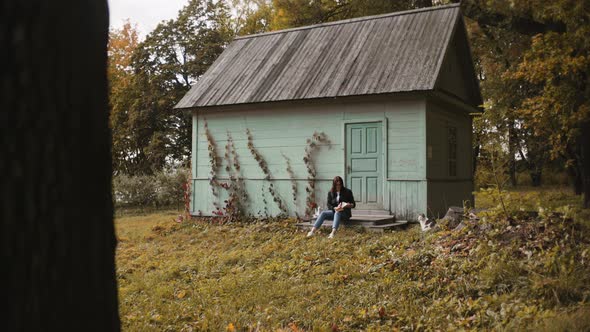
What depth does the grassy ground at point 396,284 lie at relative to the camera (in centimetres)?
529

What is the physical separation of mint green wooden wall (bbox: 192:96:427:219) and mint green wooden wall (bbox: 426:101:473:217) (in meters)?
0.43

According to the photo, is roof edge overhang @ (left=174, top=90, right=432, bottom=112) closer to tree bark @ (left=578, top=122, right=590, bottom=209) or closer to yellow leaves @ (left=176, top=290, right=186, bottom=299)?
tree bark @ (left=578, top=122, right=590, bottom=209)

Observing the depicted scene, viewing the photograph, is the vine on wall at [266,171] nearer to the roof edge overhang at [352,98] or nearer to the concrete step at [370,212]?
the roof edge overhang at [352,98]

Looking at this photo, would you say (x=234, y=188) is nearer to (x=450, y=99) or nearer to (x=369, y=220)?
(x=369, y=220)

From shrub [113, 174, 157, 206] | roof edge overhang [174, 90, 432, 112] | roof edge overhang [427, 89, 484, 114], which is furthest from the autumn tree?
roof edge overhang [427, 89, 484, 114]

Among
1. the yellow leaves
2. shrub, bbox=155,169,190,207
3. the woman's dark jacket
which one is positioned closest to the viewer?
the yellow leaves

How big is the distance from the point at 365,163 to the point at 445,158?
2.59 metres

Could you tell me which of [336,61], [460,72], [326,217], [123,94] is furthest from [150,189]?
[460,72]

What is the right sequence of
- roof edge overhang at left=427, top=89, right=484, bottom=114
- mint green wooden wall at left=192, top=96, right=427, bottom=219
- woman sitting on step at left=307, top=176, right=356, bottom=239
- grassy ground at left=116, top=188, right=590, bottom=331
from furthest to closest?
roof edge overhang at left=427, top=89, right=484, bottom=114 → mint green wooden wall at left=192, top=96, right=427, bottom=219 → woman sitting on step at left=307, top=176, right=356, bottom=239 → grassy ground at left=116, top=188, right=590, bottom=331

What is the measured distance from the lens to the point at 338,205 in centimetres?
1132

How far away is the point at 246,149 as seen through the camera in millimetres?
14758

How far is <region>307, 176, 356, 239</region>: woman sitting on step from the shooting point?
11.2 meters

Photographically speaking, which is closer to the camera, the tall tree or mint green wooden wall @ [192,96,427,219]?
mint green wooden wall @ [192,96,427,219]

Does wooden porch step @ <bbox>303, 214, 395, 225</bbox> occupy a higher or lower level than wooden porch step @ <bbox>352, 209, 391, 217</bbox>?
lower
